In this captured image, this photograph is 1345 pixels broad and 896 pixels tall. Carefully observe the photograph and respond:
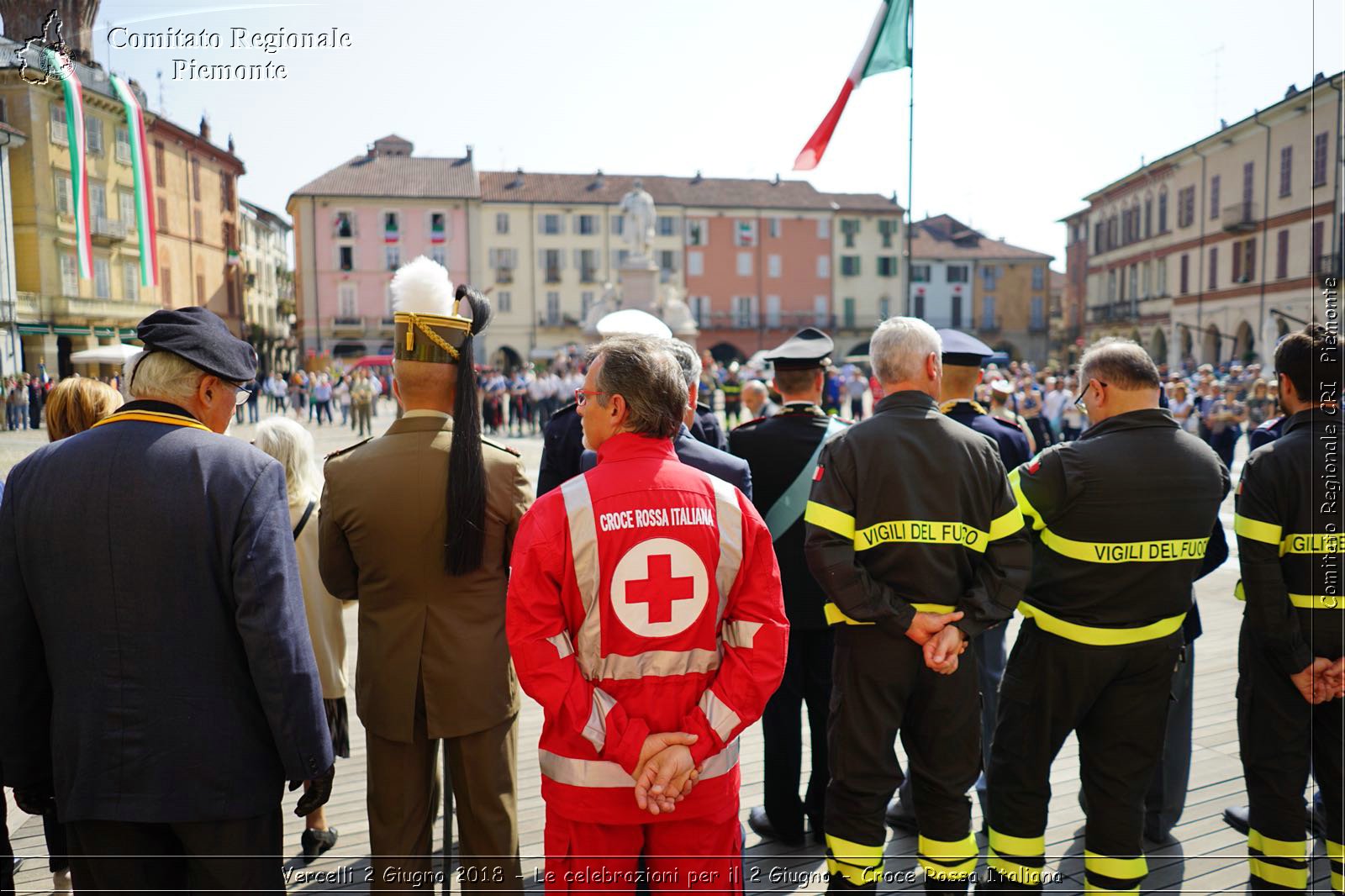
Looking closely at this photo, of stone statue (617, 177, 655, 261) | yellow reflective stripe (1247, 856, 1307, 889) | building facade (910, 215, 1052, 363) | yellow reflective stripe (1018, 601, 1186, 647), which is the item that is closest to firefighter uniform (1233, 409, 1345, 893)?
yellow reflective stripe (1247, 856, 1307, 889)

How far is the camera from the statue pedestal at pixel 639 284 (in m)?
30.2

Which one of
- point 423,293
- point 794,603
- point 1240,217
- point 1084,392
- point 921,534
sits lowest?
point 794,603

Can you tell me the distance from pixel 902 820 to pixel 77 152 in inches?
240

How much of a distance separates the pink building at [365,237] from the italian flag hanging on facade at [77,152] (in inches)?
2048

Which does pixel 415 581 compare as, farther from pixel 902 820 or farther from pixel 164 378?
pixel 902 820

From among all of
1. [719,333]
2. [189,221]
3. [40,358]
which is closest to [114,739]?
[40,358]

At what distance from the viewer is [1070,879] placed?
3.66 m

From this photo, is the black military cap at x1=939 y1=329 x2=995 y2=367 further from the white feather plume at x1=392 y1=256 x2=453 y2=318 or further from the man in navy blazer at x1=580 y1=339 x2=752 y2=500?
the white feather plume at x1=392 y1=256 x2=453 y2=318

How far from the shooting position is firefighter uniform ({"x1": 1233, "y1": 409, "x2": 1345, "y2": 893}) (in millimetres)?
3426

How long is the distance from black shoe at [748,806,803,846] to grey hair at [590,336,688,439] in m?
2.28

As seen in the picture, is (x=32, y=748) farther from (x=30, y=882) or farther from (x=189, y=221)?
(x=189, y=221)

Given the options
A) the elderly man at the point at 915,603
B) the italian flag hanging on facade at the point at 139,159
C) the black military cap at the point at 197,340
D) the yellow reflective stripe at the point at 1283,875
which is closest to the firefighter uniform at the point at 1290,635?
the yellow reflective stripe at the point at 1283,875

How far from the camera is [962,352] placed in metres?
4.43

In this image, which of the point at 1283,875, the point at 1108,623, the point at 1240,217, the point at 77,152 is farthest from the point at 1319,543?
the point at 1240,217
